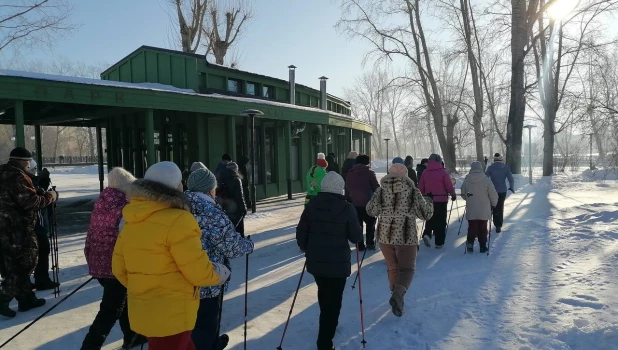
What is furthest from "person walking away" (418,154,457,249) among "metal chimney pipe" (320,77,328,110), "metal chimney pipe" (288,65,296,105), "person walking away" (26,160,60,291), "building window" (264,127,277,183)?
"metal chimney pipe" (320,77,328,110)

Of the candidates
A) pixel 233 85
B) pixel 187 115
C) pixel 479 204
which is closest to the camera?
pixel 479 204

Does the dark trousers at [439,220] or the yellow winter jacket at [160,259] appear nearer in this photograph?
the yellow winter jacket at [160,259]

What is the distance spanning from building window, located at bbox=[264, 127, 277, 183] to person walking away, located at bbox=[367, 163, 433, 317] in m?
11.3

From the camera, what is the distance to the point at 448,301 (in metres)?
5.06

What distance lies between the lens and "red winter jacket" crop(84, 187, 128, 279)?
3.77 metres

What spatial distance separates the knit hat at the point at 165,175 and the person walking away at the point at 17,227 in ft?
9.85

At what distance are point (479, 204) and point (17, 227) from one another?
679cm

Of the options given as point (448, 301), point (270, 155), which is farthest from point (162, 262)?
point (270, 155)

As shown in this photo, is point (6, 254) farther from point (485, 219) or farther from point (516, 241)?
point (516, 241)

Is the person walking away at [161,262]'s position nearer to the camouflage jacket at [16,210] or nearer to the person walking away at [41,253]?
the camouflage jacket at [16,210]

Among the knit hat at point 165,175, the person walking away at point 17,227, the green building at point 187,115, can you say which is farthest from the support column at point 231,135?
the knit hat at point 165,175

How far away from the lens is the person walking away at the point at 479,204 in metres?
7.29

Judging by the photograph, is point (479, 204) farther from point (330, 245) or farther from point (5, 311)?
point (5, 311)

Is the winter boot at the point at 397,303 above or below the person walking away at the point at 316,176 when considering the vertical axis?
below
